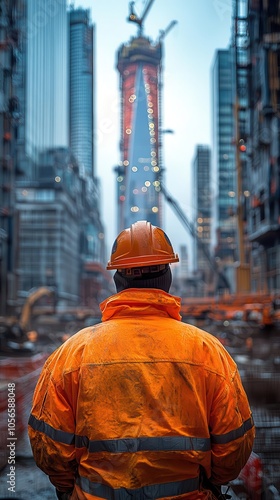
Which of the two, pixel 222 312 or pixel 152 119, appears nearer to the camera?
pixel 222 312

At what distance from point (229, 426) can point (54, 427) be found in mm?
608

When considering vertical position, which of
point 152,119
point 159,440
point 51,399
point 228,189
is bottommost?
point 159,440

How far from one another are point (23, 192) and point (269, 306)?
31.6 metres

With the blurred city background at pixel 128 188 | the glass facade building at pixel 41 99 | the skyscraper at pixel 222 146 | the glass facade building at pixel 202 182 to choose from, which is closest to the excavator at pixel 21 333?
the blurred city background at pixel 128 188

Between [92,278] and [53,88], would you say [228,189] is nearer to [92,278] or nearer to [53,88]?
[92,278]

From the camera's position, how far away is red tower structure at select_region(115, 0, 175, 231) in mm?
12721

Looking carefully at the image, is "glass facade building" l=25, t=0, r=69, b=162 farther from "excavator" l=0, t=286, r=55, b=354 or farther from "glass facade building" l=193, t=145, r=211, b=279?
"glass facade building" l=193, t=145, r=211, b=279

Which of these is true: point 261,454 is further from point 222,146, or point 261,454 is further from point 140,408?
point 222,146

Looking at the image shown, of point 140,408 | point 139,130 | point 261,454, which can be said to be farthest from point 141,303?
point 139,130

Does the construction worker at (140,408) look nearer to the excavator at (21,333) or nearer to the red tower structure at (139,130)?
the red tower structure at (139,130)

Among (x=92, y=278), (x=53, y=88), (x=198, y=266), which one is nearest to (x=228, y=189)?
(x=198, y=266)

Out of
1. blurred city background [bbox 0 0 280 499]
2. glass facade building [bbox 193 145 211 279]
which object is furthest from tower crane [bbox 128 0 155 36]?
glass facade building [bbox 193 145 211 279]

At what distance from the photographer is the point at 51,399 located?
1627mm

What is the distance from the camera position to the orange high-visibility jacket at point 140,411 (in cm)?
151
